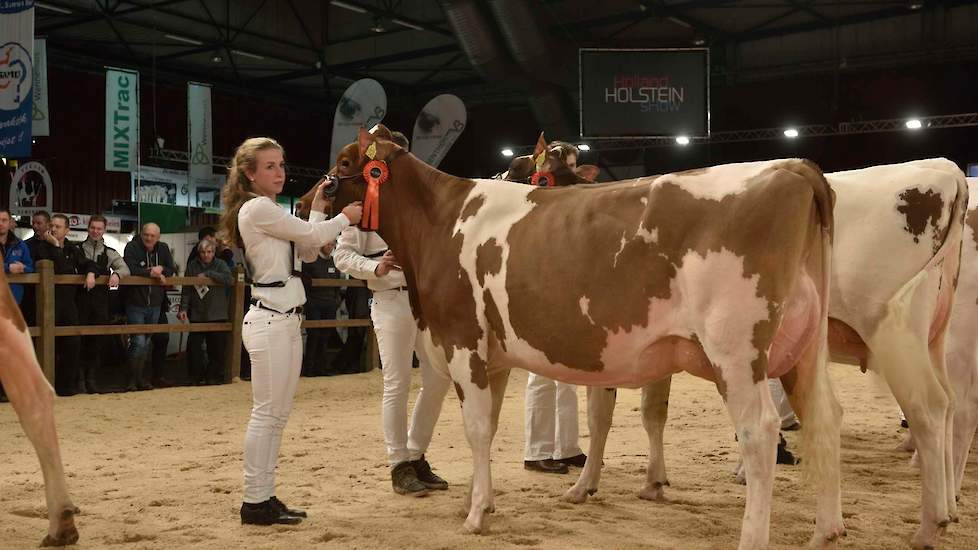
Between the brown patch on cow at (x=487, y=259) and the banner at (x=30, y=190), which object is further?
the banner at (x=30, y=190)

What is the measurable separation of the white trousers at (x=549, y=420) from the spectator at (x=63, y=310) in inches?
233

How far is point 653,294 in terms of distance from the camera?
146 inches

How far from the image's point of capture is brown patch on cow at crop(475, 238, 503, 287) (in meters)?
4.28

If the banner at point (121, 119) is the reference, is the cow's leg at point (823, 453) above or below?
below

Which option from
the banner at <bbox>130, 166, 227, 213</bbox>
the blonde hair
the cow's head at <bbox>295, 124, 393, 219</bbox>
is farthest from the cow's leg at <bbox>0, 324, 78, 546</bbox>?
the banner at <bbox>130, 166, 227, 213</bbox>

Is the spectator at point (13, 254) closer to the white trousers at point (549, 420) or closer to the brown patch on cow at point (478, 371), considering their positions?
the white trousers at point (549, 420)

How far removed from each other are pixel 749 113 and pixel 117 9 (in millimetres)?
14722

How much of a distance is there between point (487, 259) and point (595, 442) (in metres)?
1.46

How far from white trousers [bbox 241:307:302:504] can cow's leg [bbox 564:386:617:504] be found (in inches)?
65.8

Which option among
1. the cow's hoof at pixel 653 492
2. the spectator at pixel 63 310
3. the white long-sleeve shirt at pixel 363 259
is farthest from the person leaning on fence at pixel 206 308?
the cow's hoof at pixel 653 492

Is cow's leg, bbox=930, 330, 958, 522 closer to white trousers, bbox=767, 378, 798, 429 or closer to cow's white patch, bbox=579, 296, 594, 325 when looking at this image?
white trousers, bbox=767, 378, 798, 429

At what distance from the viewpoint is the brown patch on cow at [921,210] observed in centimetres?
446

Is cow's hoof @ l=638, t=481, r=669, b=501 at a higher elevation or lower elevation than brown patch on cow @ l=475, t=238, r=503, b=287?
lower

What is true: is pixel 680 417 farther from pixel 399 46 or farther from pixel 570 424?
pixel 399 46
